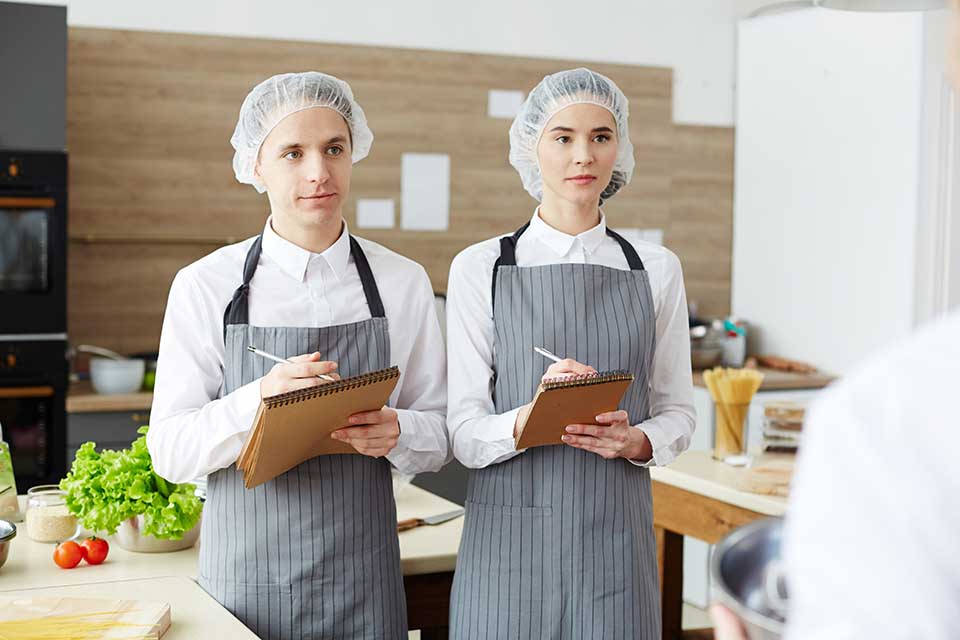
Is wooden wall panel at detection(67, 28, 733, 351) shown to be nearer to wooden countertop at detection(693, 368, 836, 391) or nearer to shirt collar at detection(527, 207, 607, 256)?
wooden countertop at detection(693, 368, 836, 391)

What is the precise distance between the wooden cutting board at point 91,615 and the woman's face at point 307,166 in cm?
72

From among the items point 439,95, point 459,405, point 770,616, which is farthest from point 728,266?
point 770,616

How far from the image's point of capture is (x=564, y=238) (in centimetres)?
227

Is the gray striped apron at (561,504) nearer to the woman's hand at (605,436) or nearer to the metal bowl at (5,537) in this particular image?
the woman's hand at (605,436)

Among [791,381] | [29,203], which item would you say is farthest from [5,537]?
[791,381]

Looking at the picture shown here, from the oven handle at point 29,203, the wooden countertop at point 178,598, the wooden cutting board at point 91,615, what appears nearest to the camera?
the wooden cutting board at point 91,615

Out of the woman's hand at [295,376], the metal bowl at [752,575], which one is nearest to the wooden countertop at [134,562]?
the woman's hand at [295,376]

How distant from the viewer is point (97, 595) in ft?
6.16

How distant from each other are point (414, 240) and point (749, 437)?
1708 millimetres

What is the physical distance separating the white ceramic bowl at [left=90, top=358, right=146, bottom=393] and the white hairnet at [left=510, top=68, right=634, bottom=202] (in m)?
2.34

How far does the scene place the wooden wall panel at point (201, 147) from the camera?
460 centimetres

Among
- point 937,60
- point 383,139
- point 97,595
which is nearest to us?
point 97,595

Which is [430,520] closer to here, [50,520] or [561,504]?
[561,504]

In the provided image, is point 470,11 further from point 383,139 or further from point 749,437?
point 749,437
